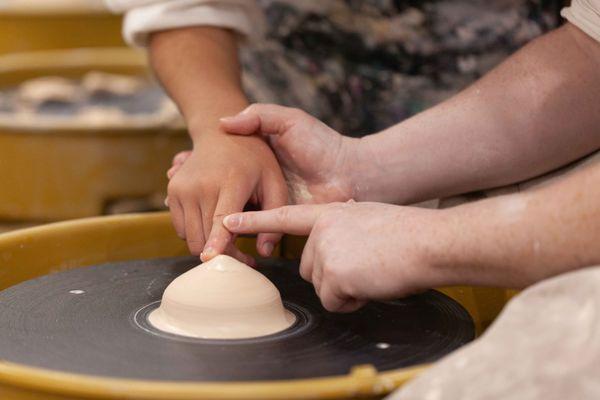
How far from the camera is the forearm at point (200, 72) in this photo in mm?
1323

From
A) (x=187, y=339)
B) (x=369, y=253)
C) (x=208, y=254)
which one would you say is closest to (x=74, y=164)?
(x=208, y=254)

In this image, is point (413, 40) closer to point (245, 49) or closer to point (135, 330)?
point (245, 49)

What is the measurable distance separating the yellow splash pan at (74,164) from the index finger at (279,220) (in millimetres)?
1100

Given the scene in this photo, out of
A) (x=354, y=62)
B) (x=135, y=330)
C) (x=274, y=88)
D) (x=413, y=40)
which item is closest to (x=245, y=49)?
(x=274, y=88)

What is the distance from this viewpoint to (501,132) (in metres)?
1.20

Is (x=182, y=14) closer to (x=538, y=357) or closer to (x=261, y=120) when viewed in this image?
(x=261, y=120)

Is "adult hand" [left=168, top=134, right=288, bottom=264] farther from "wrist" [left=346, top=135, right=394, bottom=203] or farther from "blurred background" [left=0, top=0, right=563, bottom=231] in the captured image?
"blurred background" [left=0, top=0, right=563, bottom=231]

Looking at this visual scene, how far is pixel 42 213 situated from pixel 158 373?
135 centimetres

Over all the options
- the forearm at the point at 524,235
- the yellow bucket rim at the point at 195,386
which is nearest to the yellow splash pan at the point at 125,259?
the yellow bucket rim at the point at 195,386

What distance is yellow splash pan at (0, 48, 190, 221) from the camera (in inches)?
83.0

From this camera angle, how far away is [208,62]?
56.0 inches

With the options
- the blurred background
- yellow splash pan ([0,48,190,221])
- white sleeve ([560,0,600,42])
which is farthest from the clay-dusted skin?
yellow splash pan ([0,48,190,221])

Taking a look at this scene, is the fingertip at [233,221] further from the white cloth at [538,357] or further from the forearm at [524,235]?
the white cloth at [538,357]

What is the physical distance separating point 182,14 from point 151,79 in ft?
4.65
